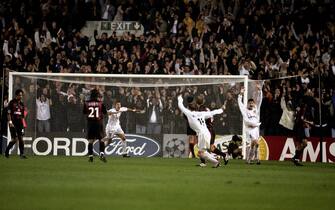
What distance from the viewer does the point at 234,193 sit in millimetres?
15555

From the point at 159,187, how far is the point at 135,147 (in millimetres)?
14382

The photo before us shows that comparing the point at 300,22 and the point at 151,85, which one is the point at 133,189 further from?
the point at 300,22

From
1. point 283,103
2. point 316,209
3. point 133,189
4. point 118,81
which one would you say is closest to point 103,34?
point 118,81

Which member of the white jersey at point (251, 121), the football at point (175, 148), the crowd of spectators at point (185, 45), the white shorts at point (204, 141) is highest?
the crowd of spectators at point (185, 45)

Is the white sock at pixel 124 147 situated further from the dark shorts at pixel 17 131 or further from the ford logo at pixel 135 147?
the dark shorts at pixel 17 131

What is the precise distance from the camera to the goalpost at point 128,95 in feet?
100

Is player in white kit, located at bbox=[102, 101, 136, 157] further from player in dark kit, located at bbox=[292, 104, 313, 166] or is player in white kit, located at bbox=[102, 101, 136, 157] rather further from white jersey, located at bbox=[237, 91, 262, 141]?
player in dark kit, located at bbox=[292, 104, 313, 166]

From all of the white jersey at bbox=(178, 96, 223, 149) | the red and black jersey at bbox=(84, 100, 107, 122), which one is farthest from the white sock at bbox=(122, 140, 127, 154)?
the white jersey at bbox=(178, 96, 223, 149)

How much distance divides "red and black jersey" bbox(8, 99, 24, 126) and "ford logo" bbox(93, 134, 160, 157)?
4.46 m

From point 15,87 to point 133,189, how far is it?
15.8 m

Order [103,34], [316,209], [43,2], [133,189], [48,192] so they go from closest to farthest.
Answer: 1. [316,209]
2. [48,192]
3. [133,189]
4. [103,34]
5. [43,2]

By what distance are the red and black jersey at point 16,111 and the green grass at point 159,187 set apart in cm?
368

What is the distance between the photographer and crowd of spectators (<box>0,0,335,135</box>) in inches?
1209

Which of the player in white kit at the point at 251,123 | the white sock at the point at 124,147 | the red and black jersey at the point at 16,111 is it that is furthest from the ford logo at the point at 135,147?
the red and black jersey at the point at 16,111
